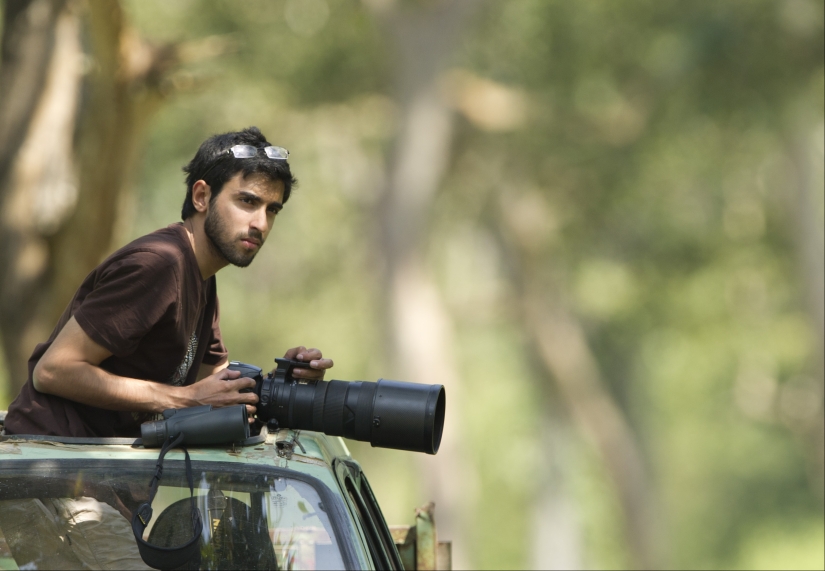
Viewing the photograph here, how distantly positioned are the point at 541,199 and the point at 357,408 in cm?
1573

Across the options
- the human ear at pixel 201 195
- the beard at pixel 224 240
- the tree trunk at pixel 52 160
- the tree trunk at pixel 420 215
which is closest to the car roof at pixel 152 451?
the beard at pixel 224 240

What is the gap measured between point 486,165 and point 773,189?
15.7 feet

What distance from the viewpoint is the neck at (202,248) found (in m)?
3.44

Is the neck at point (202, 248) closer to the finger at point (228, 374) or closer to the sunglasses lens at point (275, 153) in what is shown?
the sunglasses lens at point (275, 153)

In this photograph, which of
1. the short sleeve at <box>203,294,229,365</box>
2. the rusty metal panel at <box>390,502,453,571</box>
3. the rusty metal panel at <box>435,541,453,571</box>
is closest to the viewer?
the short sleeve at <box>203,294,229,365</box>

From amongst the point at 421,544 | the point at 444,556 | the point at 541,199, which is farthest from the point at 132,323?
the point at 541,199

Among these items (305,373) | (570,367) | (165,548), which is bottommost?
(165,548)

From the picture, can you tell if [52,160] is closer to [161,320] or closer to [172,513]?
[161,320]

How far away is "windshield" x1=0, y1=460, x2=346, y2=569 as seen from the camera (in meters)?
2.63

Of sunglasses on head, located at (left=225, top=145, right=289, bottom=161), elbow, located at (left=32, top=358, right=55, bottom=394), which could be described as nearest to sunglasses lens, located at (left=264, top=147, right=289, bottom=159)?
sunglasses on head, located at (left=225, top=145, right=289, bottom=161)

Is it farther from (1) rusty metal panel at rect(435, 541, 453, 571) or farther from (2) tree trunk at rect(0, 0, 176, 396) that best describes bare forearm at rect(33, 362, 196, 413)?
(2) tree trunk at rect(0, 0, 176, 396)

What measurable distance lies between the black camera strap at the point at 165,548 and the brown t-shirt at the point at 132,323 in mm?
464

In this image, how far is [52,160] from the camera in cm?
668

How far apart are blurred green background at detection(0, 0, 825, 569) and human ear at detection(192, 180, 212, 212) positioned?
11.3ft
